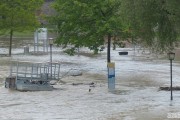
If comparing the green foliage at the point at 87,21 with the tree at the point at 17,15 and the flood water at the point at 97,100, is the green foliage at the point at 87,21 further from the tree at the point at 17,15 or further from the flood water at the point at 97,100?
the tree at the point at 17,15

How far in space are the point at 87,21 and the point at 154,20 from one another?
66.5 ft

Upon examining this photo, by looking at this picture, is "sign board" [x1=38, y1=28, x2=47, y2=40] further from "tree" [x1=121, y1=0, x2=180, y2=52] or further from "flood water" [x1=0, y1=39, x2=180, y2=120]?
"tree" [x1=121, y1=0, x2=180, y2=52]

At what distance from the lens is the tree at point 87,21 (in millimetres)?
A: 39469

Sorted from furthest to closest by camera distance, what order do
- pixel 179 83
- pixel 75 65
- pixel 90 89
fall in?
pixel 75 65 → pixel 179 83 → pixel 90 89

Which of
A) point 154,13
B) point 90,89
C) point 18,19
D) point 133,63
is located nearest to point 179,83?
point 90,89

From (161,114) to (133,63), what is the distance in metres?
28.7

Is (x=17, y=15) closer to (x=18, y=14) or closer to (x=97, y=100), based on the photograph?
(x=18, y=14)

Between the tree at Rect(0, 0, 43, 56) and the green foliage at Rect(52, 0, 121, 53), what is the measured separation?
1586 centimetres

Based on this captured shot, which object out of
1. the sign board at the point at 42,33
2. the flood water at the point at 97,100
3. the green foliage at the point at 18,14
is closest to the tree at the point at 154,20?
the flood water at the point at 97,100

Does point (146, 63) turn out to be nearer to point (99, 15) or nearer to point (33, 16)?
point (99, 15)

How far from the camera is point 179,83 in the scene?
32875 mm

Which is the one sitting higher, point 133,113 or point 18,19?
point 18,19

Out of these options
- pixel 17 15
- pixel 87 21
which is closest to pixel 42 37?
pixel 17 15

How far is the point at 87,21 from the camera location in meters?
40.8
